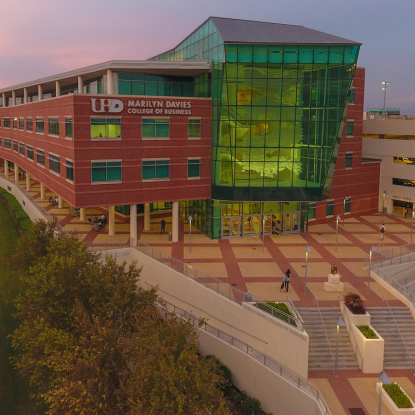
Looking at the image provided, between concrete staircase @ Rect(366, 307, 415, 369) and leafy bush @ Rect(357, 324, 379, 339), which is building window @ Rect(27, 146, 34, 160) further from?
leafy bush @ Rect(357, 324, 379, 339)

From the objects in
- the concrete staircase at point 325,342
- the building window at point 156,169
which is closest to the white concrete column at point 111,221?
the building window at point 156,169

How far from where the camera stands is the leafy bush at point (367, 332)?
2438 cm

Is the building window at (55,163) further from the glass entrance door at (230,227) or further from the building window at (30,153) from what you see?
the glass entrance door at (230,227)

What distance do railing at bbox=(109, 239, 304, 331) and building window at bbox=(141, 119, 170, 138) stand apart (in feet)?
27.5

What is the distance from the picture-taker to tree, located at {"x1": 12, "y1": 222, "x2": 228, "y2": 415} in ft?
51.7

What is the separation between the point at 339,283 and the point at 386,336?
4.38 m

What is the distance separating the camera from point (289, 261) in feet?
116

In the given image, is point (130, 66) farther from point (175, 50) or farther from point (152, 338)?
point (152, 338)

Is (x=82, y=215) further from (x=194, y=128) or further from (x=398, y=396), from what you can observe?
(x=398, y=396)

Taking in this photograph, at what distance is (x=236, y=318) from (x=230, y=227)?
1560 cm

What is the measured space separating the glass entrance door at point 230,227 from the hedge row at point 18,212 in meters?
17.7

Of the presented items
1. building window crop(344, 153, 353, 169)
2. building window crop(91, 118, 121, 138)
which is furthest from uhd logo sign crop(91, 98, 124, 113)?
building window crop(344, 153, 353, 169)

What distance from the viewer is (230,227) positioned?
41.9 metres

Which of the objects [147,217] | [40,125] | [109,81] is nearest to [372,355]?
[147,217]
